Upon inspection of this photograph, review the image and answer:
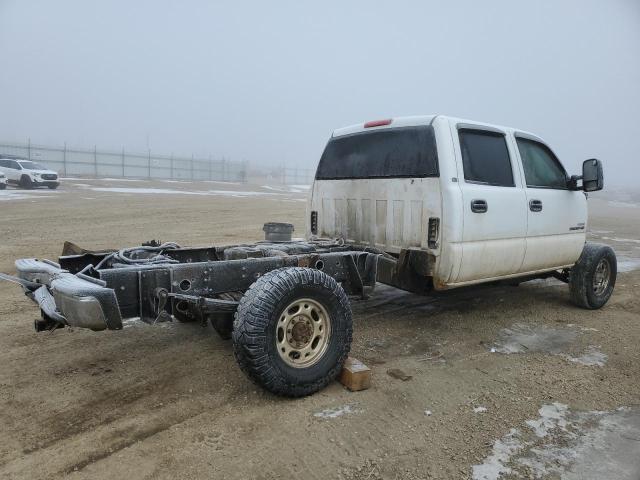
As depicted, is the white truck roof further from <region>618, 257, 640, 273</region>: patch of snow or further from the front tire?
<region>618, 257, 640, 273</region>: patch of snow

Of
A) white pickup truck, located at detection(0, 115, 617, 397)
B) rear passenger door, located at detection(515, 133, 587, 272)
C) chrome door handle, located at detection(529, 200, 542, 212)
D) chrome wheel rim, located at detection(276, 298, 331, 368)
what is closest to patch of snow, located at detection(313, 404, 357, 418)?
white pickup truck, located at detection(0, 115, 617, 397)

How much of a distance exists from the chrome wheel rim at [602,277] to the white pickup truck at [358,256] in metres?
0.02

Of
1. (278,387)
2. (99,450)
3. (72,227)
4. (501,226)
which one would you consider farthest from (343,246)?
(72,227)

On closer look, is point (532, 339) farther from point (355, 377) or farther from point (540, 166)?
point (355, 377)

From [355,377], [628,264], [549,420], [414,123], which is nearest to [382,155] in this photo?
[414,123]

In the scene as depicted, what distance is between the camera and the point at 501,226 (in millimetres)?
4652

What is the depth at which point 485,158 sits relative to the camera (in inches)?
185

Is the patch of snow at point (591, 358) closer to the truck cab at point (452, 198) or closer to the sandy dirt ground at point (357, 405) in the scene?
the sandy dirt ground at point (357, 405)

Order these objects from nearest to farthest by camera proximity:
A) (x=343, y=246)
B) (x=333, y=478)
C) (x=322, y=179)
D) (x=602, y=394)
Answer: (x=333, y=478) < (x=602, y=394) < (x=343, y=246) < (x=322, y=179)

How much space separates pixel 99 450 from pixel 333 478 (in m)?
1.29

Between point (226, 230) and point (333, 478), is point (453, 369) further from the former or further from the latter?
→ point (226, 230)

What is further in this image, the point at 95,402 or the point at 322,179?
the point at 322,179

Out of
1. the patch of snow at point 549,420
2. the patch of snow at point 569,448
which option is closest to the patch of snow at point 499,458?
the patch of snow at point 569,448

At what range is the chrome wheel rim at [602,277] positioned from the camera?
236 inches
